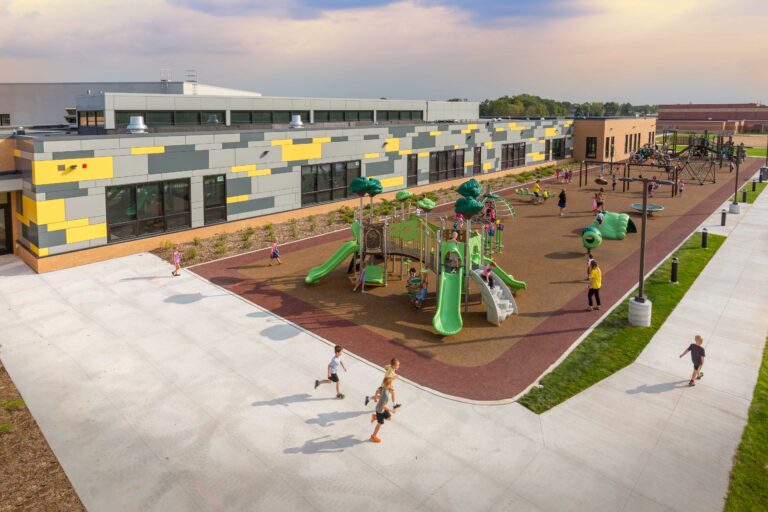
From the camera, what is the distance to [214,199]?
29188mm

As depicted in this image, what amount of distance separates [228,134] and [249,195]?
11.5ft

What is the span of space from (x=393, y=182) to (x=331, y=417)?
2839 cm

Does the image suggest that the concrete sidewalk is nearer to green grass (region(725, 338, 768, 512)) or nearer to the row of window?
green grass (region(725, 338, 768, 512))

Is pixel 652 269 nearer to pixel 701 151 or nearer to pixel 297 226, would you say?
pixel 297 226

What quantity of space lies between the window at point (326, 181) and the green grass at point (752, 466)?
25.5 metres

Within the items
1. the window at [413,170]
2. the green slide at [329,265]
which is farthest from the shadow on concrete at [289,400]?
the window at [413,170]

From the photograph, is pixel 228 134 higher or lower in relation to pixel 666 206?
higher

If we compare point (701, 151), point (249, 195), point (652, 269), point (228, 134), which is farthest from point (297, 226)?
point (701, 151)

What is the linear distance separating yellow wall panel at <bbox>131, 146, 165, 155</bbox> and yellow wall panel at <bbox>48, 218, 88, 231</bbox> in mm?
3751

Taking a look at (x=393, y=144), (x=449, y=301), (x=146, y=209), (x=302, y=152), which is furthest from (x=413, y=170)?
(x=449, y=301)

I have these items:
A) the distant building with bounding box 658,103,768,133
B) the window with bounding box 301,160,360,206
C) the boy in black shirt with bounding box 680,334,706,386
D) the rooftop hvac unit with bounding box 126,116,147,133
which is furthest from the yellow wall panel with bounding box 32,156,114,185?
the distant building with bounding box 658,103,768,133

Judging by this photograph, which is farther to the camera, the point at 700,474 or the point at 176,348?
the point at 176,348

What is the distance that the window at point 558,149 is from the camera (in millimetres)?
Answer: 62875

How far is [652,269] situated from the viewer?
80.3 ft
